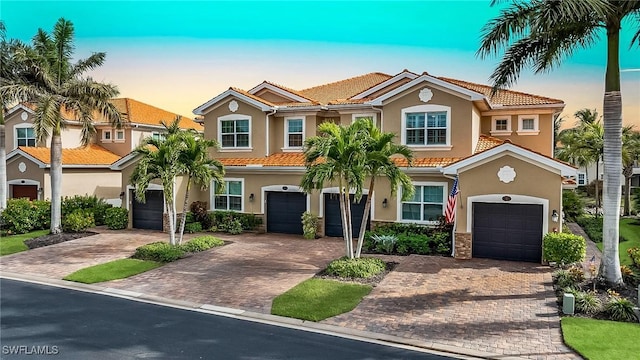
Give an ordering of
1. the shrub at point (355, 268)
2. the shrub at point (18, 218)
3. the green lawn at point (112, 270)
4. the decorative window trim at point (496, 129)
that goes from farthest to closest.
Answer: the shrub at point (18, 218) → the decorative window trim at point (496, 129) → the green lawn at point (112, 270) → the shrub at point (355, 268)

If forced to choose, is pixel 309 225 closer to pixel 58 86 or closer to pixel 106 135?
pixel 58 86

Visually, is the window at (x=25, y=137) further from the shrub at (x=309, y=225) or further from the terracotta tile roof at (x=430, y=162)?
the terracotta tile roof at (x=430, y=162)

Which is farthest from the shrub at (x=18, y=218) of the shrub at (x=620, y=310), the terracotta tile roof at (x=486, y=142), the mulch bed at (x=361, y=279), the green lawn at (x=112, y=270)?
the shrub at (x=620, y=310)

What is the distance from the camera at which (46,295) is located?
12.6 m

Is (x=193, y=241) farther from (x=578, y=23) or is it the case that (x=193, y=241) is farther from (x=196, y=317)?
(x=578, y=23)

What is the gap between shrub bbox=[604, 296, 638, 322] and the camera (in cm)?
1020

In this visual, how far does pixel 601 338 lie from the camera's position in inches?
358

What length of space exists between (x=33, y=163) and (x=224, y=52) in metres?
15.1

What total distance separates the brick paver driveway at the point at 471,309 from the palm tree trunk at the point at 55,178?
1701 cm

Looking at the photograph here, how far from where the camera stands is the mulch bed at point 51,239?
64.6 feet

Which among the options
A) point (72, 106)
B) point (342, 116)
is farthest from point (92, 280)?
point (342, 116)

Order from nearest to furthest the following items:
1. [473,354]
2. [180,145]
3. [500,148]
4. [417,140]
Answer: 1. [473,354]
2. [500,148]
3. [180,145]
4. [417,140]

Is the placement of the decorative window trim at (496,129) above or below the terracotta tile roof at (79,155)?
above

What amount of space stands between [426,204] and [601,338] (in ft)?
34.2
